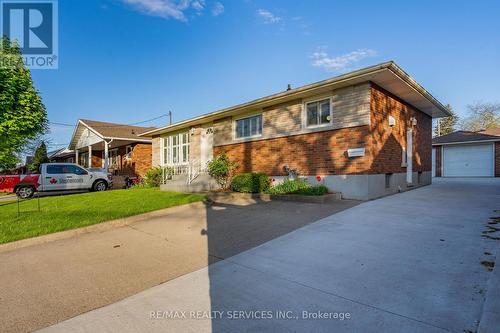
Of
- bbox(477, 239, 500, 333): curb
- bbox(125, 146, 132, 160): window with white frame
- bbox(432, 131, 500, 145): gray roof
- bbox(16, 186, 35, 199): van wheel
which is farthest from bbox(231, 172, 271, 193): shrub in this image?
bbox(432, 131, 500, 145): gray roof

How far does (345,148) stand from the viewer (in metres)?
9.41

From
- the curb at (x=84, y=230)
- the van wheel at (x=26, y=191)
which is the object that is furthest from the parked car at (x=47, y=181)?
the curb at (x=84, y=230)

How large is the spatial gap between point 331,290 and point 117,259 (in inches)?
132

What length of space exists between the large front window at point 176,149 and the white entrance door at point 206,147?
76.5 inches

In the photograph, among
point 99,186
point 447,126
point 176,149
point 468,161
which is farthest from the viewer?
point 447,126

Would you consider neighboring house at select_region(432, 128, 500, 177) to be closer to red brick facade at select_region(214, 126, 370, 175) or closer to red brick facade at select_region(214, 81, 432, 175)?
red brick facade at select_region(214, 81, 432, 175)

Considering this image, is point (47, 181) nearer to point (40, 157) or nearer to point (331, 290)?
point (331, 290)

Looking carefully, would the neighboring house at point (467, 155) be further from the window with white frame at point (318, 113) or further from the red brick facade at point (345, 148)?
the window with white frame at point (318, 113)

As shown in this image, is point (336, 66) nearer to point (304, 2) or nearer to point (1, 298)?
point (304, 2)

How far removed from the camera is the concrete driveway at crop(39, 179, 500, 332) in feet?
8.06

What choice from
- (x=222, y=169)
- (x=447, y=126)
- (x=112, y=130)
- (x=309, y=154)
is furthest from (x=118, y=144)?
(x=447, y=126)

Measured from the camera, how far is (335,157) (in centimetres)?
969

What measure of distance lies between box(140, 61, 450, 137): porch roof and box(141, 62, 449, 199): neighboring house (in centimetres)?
3

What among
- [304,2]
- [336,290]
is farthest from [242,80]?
[336,290]
